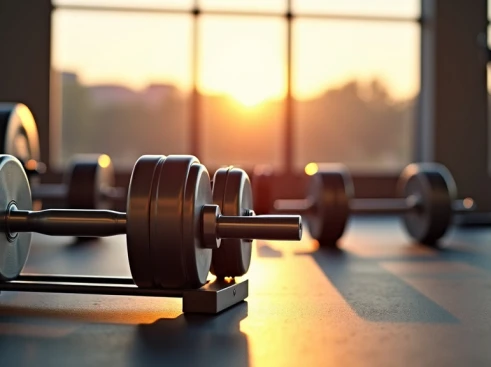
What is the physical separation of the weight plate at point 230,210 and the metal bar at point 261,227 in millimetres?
128

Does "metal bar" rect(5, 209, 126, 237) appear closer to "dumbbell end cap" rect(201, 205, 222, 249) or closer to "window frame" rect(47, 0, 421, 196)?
"dumbbell end cap" rect(201, 205, 222, 249)

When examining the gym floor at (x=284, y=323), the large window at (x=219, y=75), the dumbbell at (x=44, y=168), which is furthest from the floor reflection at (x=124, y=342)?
the large window at (x=219, y=75)

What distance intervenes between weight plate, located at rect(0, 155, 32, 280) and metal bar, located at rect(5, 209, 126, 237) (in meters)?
0.03

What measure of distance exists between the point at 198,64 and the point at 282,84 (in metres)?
0.72

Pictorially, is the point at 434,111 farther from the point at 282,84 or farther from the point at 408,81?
the point at 282,84

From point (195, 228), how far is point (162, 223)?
7 centimetres

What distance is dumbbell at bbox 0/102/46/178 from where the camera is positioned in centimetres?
304

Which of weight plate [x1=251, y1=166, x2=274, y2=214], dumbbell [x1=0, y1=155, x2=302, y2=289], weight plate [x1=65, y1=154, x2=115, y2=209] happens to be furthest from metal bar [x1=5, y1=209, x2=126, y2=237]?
weight plate [x1=251, y1=166, x2=274, y2=214]

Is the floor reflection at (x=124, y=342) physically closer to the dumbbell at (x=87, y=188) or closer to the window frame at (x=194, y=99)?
the dumbbell at (x=87, y=188)

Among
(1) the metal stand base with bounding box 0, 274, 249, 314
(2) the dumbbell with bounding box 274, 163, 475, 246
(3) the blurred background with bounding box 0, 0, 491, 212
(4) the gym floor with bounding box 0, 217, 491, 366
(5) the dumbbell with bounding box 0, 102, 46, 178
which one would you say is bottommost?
(4) the gym floor with bounding box 0, 217, 491, 366

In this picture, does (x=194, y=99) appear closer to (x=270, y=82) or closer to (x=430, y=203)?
(x=270, y=82)

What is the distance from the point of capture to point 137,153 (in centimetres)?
602

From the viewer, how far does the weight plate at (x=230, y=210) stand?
1.65 metres

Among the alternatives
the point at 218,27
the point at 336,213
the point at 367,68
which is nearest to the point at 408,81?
the point at 367,68
